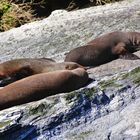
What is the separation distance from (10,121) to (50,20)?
13.2 feet

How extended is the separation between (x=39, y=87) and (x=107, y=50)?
1584 mm

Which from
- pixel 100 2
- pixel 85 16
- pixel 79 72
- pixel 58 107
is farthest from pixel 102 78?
pixel 100 2

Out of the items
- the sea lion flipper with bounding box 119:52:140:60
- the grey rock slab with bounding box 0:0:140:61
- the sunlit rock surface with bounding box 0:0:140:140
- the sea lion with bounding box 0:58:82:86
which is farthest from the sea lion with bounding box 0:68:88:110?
the grey rock slab with bounding box 0:0:140:61

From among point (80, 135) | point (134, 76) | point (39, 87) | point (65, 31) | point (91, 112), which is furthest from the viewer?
point (65, 31)

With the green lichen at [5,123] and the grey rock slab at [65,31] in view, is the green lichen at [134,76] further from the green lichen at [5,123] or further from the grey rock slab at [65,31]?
the grey rock slab at [65,31]

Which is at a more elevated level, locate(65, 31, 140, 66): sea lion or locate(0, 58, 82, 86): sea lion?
locate(0, 58, 82, 86): sea lion

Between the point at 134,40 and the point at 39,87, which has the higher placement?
the point at 39,87

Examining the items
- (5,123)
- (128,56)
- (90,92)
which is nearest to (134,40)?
(128,56)

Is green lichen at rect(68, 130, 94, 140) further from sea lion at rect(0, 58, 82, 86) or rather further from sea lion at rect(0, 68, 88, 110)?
sea lion at rect(0, 58, 82, 86)

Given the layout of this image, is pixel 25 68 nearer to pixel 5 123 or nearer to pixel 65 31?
pixel 5 123

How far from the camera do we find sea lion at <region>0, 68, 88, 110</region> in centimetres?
416

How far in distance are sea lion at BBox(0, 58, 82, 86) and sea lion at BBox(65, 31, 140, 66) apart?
0.45 metres

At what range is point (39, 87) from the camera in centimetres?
425

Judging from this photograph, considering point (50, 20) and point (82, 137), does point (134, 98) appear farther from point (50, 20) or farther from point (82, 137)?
point (50, 20)
